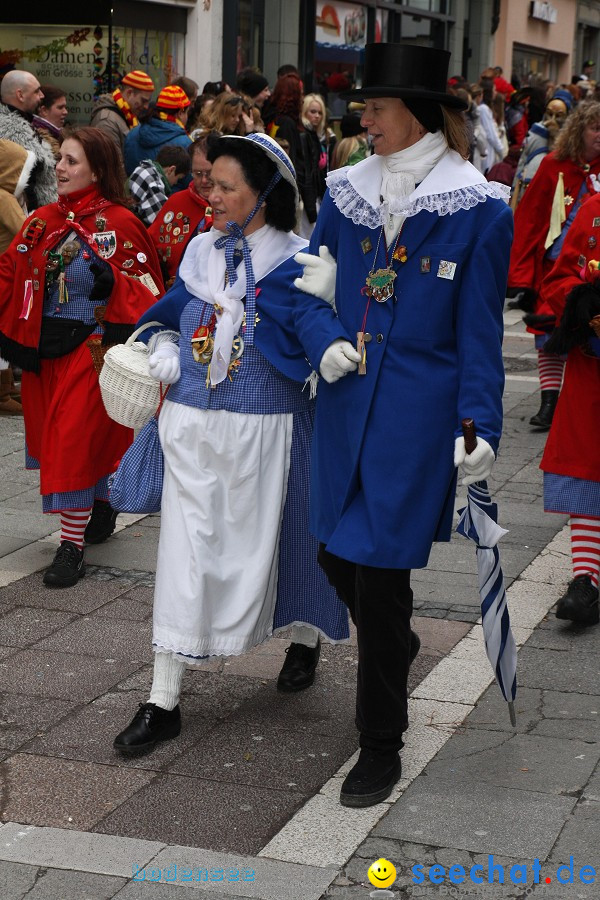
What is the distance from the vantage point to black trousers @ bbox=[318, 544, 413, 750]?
375 cm

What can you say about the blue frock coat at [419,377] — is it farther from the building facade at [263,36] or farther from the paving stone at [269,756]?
the building facade at [263,36]

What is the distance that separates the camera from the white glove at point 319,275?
12.7 feet

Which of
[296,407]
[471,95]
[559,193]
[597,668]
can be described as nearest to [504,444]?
[559,193]

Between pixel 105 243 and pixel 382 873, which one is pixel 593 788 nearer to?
pixel 382 873

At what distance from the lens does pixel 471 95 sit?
16.5m

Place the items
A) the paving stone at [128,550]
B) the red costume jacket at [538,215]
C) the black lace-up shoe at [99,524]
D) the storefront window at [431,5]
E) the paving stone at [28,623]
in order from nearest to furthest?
the paving stone at [28,623], the paving stone at [128,550], the black lace-up shoe at [99,524], the red costume jacket at [538,215], the storefront window at [431,5]

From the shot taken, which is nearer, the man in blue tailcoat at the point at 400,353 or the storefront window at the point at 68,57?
the man in blue tailcoat at the point at 400,353

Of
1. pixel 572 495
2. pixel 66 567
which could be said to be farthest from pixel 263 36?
pixel 572 495

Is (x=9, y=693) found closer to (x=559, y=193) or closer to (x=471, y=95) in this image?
(x=559, y=193)

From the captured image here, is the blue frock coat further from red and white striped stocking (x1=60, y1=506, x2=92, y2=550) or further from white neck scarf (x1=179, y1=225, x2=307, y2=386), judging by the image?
red and white striped stocking (x1=60, y1=506, x2=92, y2=550)

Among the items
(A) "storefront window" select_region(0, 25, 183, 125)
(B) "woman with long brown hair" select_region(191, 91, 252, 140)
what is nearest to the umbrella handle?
(B) "woman with long brown hair" select_region(191, 91, 252, 140)

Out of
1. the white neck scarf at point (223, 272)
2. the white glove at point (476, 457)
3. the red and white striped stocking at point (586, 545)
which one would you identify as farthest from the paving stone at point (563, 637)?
the white neck scarf at point (223, 272)

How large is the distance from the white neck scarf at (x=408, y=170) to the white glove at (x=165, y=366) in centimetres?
84

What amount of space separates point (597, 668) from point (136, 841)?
1.93 metres
